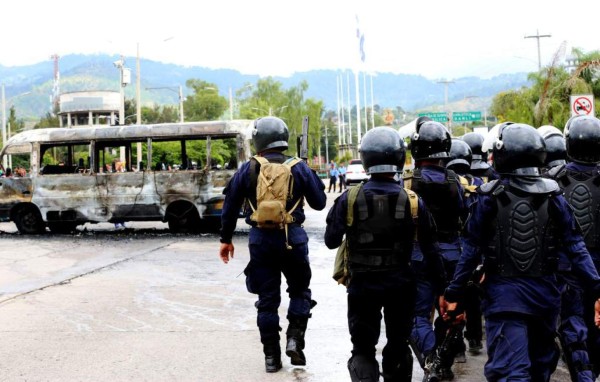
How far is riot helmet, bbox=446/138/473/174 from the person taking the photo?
6.98m

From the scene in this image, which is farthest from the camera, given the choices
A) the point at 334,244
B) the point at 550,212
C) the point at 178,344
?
the point at 178,344

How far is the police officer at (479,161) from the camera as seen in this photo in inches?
Answer: 312

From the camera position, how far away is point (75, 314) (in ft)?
27.7

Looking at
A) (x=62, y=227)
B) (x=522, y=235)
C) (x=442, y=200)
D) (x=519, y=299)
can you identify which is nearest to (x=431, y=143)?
(x=442, y=200)

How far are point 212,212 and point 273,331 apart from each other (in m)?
12.2

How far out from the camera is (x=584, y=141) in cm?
559

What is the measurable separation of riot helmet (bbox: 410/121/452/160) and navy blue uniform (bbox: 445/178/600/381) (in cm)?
150

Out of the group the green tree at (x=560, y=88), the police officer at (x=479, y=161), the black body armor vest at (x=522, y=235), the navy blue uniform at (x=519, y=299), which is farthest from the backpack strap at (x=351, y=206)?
the green tree at (x=560, y=88)

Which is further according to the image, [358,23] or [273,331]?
[358,23]

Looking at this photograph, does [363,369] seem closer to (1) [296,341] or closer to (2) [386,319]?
(2) [386,319]

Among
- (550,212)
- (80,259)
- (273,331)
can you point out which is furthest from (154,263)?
(550,212)

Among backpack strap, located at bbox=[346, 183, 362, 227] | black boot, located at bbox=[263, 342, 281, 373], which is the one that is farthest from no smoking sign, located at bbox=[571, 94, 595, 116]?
backpack strap, located at bbox=[346, 183, 362, 227]

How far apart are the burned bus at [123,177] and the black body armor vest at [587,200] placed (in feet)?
42.4

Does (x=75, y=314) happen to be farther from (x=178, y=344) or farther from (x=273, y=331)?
(x=273, y=331)
